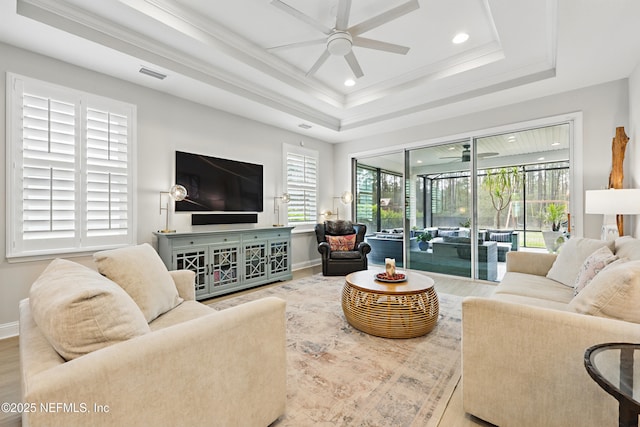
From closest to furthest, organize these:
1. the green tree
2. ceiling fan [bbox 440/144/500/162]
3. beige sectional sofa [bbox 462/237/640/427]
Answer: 1. beige sectional sofa [bbox 462/237/640/427]
2. the green tree
3. ceiling fan [bbox 440/144/500/162]

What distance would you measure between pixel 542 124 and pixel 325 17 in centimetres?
321

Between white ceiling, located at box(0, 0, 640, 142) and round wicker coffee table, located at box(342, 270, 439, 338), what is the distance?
249 centimetres

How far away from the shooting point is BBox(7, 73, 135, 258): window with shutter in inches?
103

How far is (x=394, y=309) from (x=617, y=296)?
139 cm

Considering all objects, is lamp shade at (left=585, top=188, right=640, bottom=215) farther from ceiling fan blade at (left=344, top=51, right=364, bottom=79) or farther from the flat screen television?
the flat screen television

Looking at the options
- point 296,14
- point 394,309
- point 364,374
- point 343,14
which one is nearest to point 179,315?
point 364,374

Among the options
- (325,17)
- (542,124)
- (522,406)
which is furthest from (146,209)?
(542,124)

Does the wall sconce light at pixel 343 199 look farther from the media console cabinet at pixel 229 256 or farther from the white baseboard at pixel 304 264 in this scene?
the media console cabinet at pixel 229 256

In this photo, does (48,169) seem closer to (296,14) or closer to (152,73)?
(152,73)

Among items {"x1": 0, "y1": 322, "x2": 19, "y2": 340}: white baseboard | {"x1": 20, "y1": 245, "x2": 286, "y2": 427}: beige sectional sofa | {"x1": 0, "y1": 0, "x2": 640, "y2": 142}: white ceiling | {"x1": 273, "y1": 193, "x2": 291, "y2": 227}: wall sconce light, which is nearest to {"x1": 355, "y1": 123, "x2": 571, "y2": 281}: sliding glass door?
{"x1": 0, "y1": 0, "x2": 640, "y2": 142}: white ceiling

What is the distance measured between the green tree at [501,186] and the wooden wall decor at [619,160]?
1.11 meters

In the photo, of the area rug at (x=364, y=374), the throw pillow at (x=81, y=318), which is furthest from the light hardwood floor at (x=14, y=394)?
the throw pillow at (x=81, y=318)

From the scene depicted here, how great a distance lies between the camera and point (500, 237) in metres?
4.38

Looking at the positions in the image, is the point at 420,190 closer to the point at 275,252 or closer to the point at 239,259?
the point at 275,252
